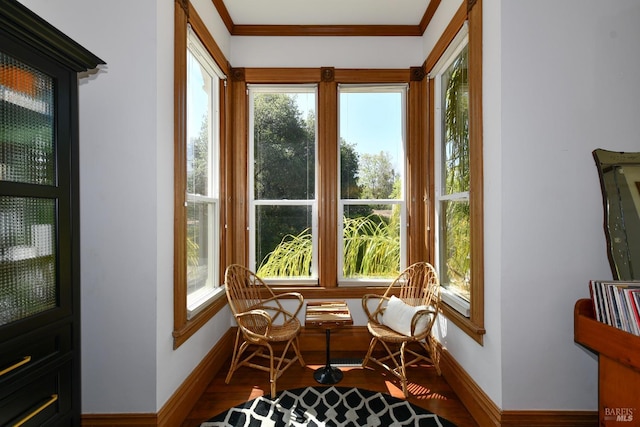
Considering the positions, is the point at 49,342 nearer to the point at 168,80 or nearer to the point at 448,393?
the point at 168,80

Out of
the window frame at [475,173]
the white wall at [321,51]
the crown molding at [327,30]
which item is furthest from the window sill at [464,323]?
the crown molding at [327,30]

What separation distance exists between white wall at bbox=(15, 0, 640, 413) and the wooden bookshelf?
7.4 inches

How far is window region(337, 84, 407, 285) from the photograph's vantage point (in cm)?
350

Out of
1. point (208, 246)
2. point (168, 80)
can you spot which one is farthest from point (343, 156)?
point (168, 80)

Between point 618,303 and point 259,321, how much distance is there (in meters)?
2.54

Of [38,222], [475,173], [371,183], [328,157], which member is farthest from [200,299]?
[475,173]

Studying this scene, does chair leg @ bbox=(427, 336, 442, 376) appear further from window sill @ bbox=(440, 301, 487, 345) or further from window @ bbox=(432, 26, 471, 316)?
window @ bbox=(432, 26, 471, 316)

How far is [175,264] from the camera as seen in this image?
2186mm

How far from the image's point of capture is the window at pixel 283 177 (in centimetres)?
352

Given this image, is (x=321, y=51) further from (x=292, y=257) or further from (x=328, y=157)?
(x=292, y=257)

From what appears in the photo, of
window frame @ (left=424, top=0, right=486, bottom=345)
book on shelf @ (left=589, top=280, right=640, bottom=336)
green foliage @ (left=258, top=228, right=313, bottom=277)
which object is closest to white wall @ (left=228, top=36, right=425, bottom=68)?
window frame @ (left=424, top=0, right=486, bottom=345)

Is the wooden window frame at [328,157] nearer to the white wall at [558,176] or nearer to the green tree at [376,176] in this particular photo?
the green tree at [376,176]

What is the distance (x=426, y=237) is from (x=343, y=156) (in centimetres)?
118

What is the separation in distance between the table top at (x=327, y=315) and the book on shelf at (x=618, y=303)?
1596 millimetres
